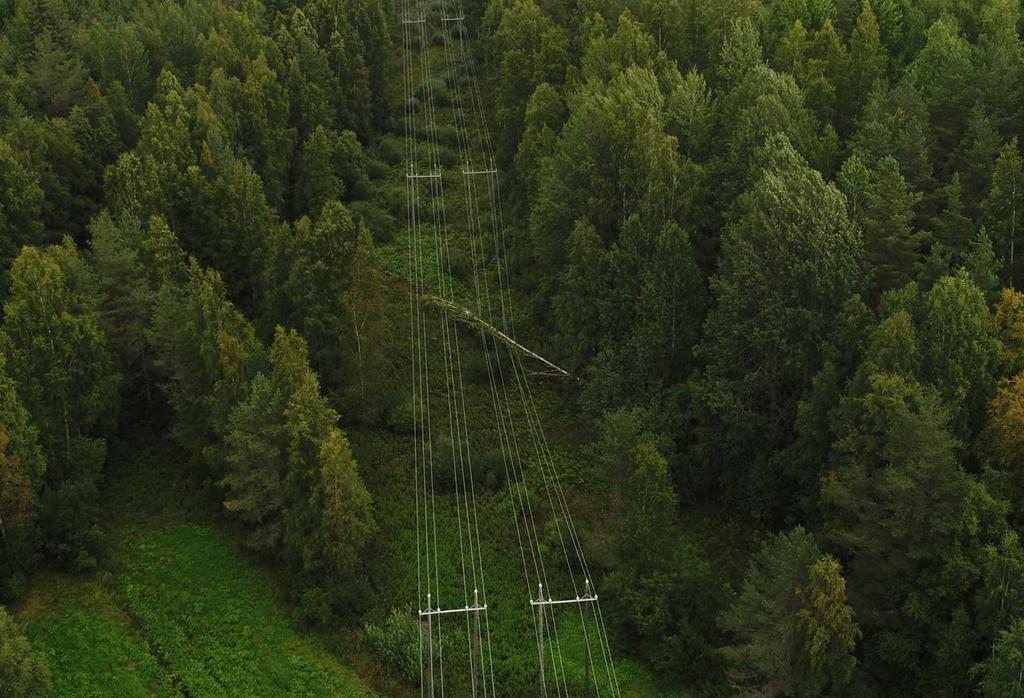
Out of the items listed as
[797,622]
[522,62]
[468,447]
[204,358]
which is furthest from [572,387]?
[522,62]

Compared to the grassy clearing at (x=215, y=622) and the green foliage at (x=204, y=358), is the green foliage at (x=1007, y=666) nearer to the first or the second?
the grassy clearing at (x=215, y=622)

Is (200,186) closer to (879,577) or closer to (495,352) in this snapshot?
(495,352)

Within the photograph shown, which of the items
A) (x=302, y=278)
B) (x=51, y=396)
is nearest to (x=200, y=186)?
(x=302, y=278)

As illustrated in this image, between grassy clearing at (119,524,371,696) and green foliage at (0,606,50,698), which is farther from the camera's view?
grassy clearing at (119,524,371,696)

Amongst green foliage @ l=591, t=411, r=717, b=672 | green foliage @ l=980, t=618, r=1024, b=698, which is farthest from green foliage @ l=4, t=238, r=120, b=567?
green foliage @ l=980, t=618, r=1024, b=698

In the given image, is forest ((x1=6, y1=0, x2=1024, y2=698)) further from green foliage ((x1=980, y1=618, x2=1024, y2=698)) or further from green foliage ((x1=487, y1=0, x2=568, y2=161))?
green foliage ((x1=487, y1=0, x2=568, y2=161))

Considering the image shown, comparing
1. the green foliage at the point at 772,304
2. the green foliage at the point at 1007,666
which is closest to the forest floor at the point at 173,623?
the green foliage at the point at 772,304
